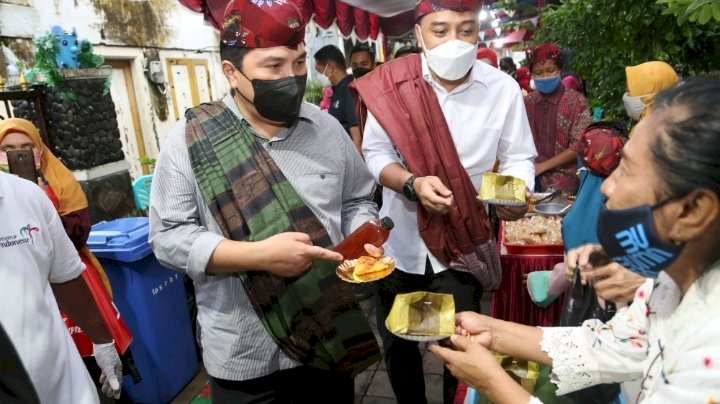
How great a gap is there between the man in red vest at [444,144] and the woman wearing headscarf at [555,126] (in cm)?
162

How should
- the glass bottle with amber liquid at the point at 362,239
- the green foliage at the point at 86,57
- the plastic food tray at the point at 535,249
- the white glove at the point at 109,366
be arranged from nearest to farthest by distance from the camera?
the glass bottle with amber liquid at the point at 362,239, the white glove at the point at 109,366, the plastic food tray at the point at 535,249, the green foliage at the point at 86,57

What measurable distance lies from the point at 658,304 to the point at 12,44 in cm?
670

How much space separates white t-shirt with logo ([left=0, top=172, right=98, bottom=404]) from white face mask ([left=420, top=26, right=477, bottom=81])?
1.71 m

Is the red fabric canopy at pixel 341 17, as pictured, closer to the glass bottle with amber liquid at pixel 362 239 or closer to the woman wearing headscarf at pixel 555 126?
the woman wearing headscarf at pixel 555 126

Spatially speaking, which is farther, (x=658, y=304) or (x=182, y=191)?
(x=182, y=191)

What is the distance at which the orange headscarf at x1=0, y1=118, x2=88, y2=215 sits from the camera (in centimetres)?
282

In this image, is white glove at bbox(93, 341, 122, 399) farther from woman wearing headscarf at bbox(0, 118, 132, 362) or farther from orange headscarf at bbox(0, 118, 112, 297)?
orange headscarf at bbox(0, 118, 112, 297)

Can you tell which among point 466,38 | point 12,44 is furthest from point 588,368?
point 12,44

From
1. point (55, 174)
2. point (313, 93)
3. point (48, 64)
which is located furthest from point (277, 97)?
point (313, 93)

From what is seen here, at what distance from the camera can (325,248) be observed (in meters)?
1.62

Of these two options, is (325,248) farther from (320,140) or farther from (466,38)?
(466,38)

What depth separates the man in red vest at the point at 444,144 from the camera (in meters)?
2.25

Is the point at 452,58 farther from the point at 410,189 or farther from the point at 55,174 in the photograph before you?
the point at 55,174

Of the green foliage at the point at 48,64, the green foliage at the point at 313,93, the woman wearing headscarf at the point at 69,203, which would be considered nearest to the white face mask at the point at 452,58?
the woman wearing headscarf at the point at 69,203
